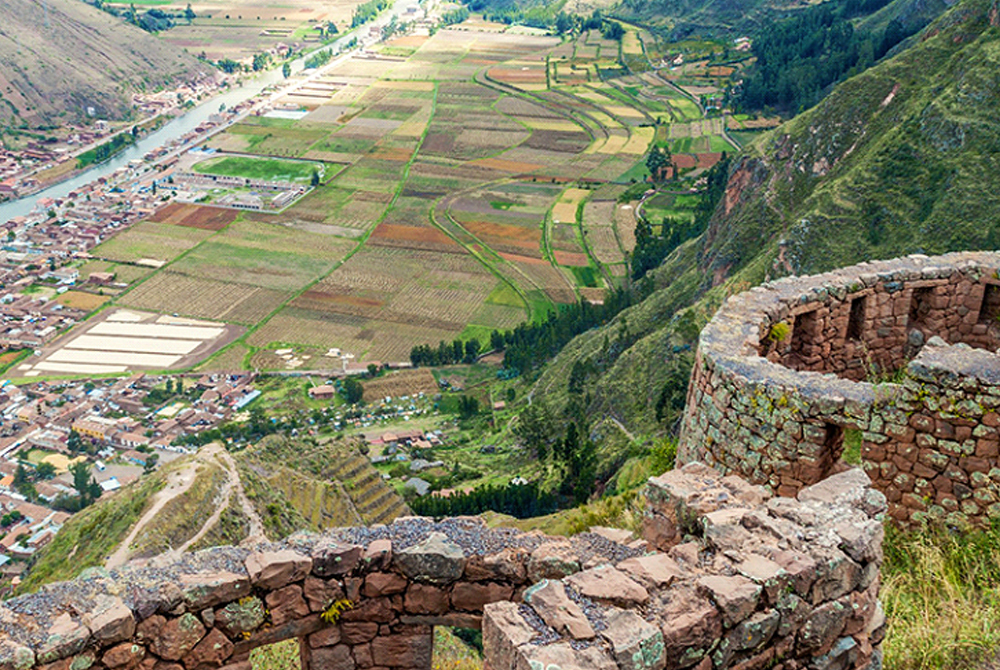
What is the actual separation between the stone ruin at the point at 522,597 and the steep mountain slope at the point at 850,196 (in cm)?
2891

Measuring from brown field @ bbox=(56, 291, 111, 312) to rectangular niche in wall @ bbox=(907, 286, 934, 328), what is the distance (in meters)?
117

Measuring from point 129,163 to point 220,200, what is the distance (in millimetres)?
36231

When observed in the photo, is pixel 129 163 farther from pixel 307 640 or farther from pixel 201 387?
pixel 307 640

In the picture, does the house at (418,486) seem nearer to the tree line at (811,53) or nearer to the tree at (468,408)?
the tree at (468,408)

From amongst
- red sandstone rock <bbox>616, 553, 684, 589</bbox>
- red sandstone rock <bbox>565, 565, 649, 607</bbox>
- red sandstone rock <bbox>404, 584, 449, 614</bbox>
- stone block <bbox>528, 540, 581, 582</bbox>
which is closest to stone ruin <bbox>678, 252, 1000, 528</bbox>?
stone block <bbox>528, 540, 581, 582</bbox>

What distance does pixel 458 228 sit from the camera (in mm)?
139125

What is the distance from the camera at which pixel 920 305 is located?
16.5 metres

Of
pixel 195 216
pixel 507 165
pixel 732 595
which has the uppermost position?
pixel 732 595

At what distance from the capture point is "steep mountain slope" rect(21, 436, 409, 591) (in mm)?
37000

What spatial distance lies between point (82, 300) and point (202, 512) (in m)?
93.6

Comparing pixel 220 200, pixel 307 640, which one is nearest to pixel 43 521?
pixel 307 640

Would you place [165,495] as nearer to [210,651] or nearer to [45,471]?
[210,651]

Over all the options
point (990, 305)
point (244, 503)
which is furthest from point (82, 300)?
point (990, 305)

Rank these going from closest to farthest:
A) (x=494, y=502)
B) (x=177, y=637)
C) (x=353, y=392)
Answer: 1. (x=177, y=637)
2. (x=494, y=502)
3. (x=353, y=392)
